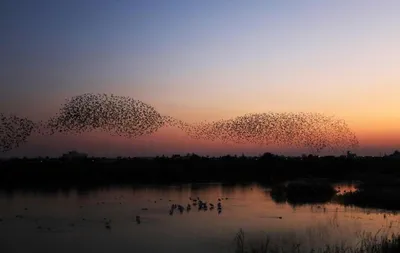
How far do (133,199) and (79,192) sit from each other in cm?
730

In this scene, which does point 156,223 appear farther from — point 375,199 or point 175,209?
point 375,199

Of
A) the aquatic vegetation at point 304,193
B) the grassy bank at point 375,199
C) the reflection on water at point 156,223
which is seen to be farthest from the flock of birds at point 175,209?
the grassy bank at point 375,199

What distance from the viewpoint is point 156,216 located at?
2933 cm

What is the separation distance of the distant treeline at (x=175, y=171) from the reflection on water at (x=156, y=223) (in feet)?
53.2

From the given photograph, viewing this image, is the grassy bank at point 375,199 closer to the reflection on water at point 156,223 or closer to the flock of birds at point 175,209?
the reflection on water at point 156,223

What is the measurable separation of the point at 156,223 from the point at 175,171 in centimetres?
4326

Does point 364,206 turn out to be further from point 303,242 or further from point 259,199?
point 303,242

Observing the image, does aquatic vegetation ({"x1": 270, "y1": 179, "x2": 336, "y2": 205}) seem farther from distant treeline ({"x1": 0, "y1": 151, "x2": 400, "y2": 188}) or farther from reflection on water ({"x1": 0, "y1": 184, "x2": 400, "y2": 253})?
distant treeline ({"x1": 0, "y1": 151, "x2": 400, "y2": 188})

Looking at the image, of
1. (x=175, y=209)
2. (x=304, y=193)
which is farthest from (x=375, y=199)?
(x=175, y=209)

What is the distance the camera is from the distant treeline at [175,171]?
184 ft

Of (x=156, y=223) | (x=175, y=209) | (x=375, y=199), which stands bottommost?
(x=156, y=223)

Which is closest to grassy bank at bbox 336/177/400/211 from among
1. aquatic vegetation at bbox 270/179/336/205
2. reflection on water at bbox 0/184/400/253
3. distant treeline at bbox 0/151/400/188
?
aquatic vegetation at bbox 270/179/336/205

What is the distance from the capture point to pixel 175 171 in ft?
229

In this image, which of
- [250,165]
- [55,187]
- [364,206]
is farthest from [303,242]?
[250,165]
